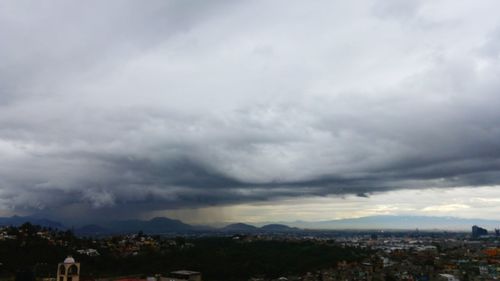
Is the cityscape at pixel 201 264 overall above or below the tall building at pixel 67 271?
below

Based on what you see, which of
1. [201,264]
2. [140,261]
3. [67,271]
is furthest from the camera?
[140,261]

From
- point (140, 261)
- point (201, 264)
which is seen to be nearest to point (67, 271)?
point (201, 264)

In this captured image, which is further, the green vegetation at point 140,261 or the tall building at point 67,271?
the green vegetation at point 140,261

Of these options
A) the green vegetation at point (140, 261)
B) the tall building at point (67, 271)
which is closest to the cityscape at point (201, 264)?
the green vegetation at point (140, 261)

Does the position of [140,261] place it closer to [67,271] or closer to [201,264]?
[201,264]

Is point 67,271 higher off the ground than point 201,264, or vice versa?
point 67,271

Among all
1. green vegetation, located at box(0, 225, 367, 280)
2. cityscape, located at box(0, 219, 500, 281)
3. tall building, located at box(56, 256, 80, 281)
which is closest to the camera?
tall building, located at box(56, 256, 80, 281)

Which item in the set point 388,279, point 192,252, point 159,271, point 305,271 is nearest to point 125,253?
point 192,252

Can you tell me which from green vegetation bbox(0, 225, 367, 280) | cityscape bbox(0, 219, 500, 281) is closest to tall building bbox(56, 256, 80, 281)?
cityscape bbox(0, 219, 500, 281)

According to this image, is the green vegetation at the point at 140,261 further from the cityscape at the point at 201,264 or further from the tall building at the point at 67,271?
the tall building at the point at 67,271

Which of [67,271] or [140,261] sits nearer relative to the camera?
[67,271]

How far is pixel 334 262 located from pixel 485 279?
3315cm

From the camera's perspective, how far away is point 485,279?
66562 millimetres

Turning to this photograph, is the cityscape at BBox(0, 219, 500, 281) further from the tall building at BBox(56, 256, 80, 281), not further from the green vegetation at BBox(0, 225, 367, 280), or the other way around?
the tall building at BBox(56, 256, 80, 281)
